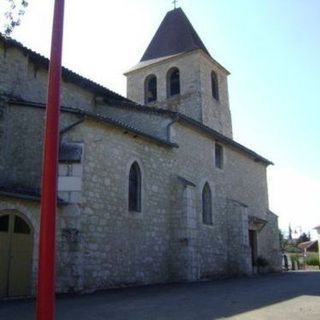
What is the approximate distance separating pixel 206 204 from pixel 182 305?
404 inches

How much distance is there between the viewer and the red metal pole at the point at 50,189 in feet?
11.9

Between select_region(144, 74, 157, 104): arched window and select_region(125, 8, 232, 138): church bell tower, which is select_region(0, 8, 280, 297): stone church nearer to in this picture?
select_region(125, 8, 232, 138): church bell tower

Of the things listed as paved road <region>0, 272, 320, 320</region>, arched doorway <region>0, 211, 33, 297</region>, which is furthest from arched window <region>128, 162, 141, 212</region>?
arched doorway <region>0, 211, 33, 297</region>

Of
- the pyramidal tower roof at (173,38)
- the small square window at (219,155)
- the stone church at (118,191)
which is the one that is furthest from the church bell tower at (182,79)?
the small square window at (219,155)

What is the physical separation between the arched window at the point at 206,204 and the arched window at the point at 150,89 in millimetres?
A: 9650

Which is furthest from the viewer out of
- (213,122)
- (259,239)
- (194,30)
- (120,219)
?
(194,30)

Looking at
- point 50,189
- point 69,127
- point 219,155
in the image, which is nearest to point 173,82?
point 219,155

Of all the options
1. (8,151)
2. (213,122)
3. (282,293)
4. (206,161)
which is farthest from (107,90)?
(282,293)

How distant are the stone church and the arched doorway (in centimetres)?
3

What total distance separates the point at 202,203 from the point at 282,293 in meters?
7.41

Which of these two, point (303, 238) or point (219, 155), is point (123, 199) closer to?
point (219, 155)

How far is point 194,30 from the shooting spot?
29.9 m

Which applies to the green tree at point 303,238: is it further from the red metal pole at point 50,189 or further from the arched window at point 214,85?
the red metal pole at point 50,189

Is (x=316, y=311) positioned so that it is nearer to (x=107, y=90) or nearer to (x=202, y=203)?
(x=202, y=203)
